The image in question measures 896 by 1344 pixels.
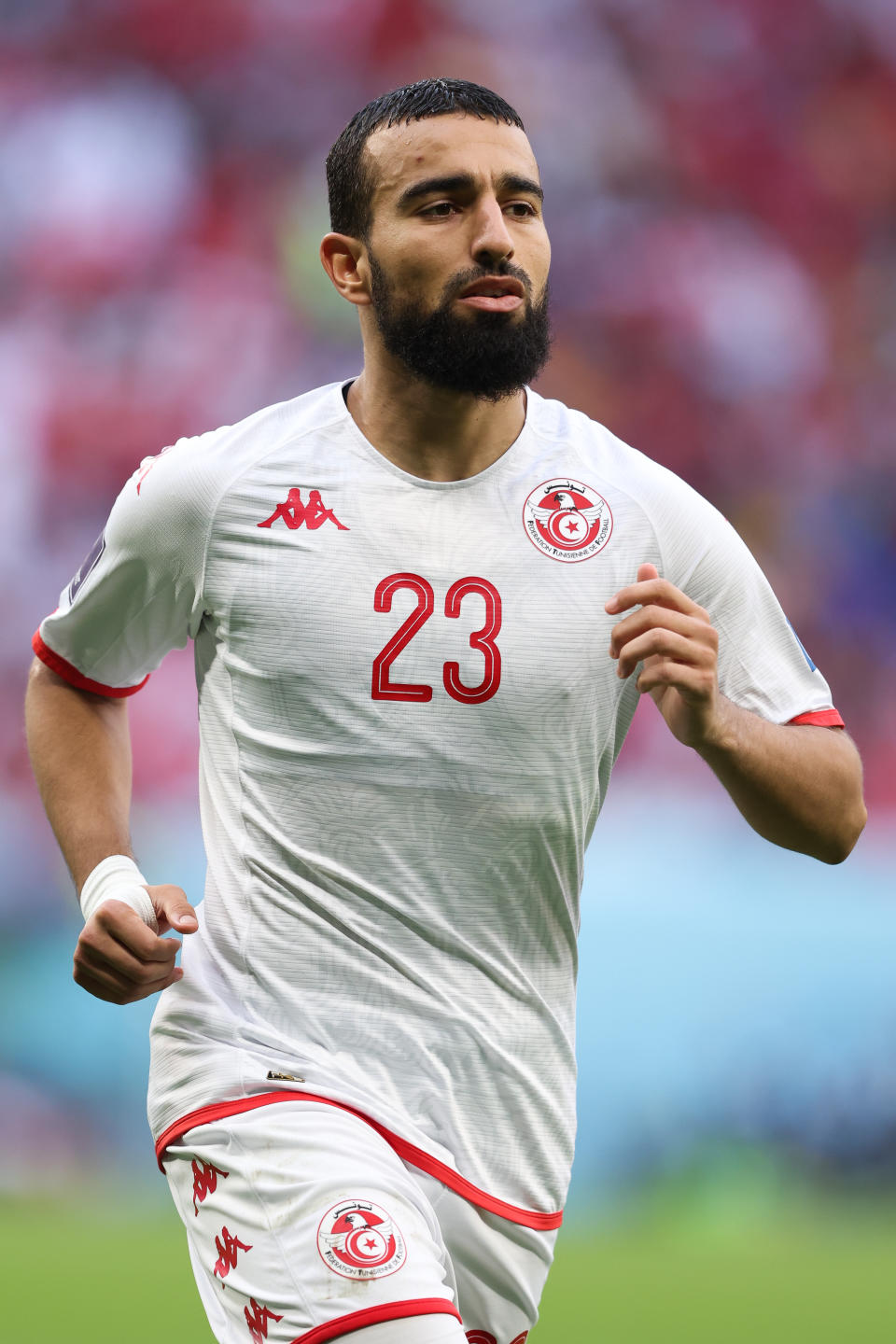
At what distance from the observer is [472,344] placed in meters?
2.77

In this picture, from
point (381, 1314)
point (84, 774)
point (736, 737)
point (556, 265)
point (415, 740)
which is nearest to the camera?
point (381, 1314)

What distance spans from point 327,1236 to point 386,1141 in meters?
0.24

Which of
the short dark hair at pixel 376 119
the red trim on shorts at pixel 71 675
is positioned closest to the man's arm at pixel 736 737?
the short dark hair at pixel 376 119

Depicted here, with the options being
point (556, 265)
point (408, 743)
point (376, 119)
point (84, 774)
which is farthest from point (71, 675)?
point (556, 265)

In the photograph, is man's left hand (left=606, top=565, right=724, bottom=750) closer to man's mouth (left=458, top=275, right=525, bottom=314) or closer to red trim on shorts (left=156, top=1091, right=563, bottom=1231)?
man's mouth (left=458, top=275, right=525, bottom=314)

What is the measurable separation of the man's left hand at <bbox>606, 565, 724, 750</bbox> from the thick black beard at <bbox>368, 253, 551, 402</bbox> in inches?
21.6

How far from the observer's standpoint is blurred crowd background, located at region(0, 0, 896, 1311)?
7.66m

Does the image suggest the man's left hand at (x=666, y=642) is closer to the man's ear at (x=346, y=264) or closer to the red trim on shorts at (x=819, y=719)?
the red trim on shorts at (x=819, y=719)

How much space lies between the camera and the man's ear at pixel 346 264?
3059mm

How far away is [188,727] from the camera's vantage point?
24.5 feet

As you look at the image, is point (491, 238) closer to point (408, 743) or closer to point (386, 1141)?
point (408, 743)

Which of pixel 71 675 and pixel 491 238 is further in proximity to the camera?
pixel 71 675

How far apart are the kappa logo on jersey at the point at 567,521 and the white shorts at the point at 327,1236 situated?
0.97 meters

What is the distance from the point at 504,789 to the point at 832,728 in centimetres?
56
